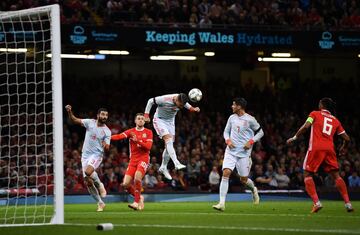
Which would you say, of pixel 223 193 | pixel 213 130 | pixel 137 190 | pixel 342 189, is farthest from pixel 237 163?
pixel 213 130

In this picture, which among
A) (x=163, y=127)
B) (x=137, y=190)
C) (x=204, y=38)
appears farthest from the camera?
(x=204, y=38)

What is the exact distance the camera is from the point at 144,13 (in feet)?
113

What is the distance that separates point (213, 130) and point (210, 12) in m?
4.70

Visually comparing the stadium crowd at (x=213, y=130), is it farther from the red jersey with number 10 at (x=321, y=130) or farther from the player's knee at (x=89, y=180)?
the red jersey with number 10 at (x=321, y=130)

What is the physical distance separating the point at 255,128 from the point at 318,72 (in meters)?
24.8

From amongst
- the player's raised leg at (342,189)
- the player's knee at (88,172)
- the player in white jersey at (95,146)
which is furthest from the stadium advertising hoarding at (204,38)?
the player's raised leg at (342,189)

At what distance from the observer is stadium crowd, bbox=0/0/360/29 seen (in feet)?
110

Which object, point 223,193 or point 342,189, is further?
point 223,193

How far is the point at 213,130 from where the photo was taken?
35.9 meters

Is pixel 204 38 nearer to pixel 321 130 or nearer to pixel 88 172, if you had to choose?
pixel 88 172

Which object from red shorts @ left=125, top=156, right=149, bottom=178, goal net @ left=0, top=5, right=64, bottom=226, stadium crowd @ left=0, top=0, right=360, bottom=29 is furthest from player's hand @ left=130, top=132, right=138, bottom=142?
stadium crowd @ left=0, top=0, right=360, bottom=29

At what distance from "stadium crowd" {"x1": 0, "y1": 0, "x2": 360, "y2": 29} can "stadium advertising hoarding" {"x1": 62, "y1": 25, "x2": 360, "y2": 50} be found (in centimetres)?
36

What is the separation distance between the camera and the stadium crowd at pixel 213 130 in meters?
30.9

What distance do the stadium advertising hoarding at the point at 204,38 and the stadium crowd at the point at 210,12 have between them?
36cm
